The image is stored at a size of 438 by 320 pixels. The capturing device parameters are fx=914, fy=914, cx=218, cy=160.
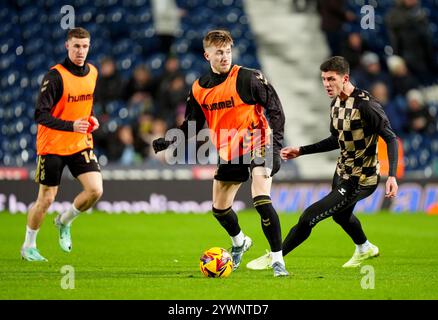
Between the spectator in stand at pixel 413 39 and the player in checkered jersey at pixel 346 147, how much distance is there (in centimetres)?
1083

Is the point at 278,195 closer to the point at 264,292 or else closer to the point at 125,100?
the point at 125,100

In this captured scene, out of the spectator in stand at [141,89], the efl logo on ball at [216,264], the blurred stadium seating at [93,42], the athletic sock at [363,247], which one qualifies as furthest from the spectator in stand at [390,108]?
the efl logo on ball at [216,264]

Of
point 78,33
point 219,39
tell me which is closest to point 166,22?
point 78,33

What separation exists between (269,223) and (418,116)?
10.8 metres

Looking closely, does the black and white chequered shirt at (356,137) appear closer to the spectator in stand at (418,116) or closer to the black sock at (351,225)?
the black sock at (351,225)

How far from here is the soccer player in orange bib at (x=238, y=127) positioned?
870cm

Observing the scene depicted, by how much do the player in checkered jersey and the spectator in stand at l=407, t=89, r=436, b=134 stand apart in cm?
968

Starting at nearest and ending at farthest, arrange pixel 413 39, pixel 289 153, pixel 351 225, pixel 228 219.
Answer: pixel 289 153 → pixel 228 219 → pixel 351 225 → pixel 413 39

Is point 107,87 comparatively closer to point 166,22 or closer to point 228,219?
point 166,22

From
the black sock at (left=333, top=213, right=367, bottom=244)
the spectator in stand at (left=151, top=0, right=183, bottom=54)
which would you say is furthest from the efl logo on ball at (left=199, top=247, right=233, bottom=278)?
the spectator in stand at (left=151, top=0, right=183, bottom=54)

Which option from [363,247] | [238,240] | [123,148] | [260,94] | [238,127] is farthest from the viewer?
[123,148]

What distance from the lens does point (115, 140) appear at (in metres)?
18.2

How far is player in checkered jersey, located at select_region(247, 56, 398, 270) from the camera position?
350 inches

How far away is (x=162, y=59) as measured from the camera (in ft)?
65.6
